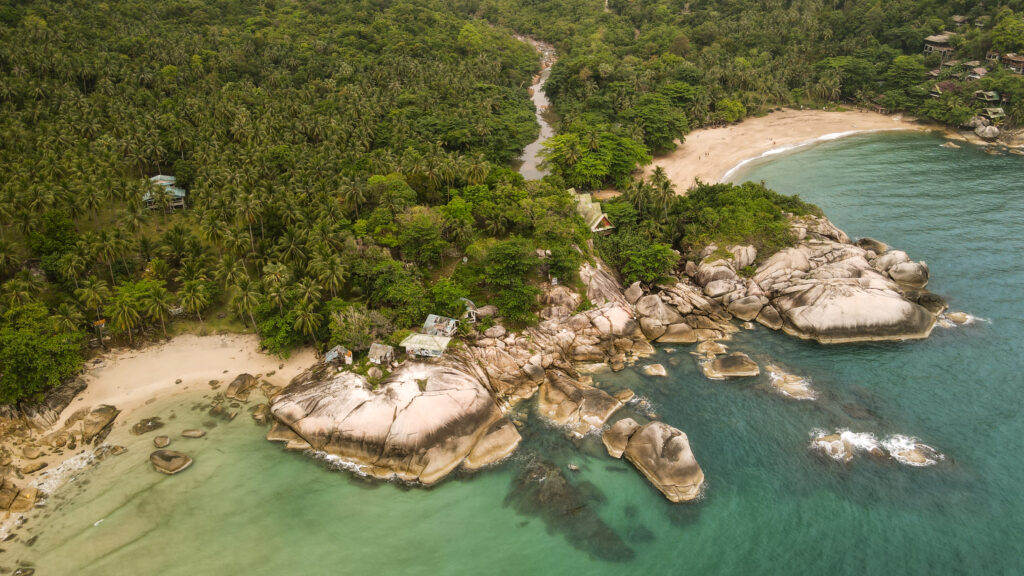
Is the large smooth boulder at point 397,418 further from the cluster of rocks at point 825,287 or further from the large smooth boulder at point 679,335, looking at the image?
the cluster of rocks at point 825,287

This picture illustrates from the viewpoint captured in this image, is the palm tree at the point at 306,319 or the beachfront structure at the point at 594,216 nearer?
the palm tree at the point at 306,319

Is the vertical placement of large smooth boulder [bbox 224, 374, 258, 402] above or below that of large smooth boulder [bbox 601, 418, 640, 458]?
above

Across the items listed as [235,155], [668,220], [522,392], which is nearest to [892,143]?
[668,220]

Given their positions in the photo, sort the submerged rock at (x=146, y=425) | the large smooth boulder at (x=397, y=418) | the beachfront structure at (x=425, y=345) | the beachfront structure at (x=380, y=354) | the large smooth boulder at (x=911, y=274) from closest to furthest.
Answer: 1. the large smooth boulder at (x=397, y=418)
2. the submerged rock at (x=146, y=425)
3. the beachfront structure at (x=380, y=354)
4. the beachfront structure at (x=425, y=345)
5. the large smooth boulder at (x=911, y=274)

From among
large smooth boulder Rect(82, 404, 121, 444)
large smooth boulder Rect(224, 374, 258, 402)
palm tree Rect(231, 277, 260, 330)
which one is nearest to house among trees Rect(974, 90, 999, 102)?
palm tree Rect(231, 277, 260, 330)

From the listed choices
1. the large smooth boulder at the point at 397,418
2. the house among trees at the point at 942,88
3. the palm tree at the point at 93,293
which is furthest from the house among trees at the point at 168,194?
the house among trees at the point at 942,88

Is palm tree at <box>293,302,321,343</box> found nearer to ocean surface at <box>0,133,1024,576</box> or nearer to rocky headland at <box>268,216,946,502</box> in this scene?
rocky headland at <box>268,216,946,502</box>
